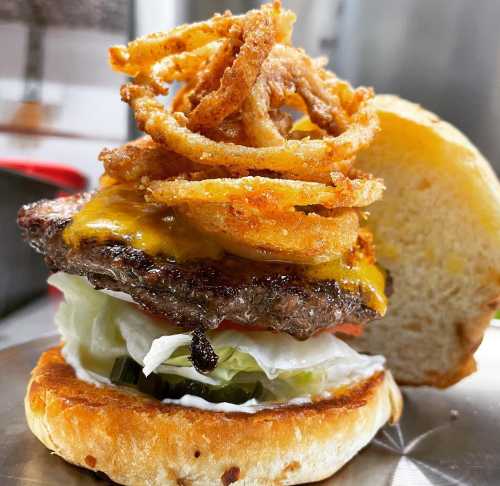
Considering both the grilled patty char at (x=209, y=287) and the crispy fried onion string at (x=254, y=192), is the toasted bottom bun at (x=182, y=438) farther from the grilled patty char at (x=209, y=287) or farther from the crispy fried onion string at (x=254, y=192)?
the crispy fried onion string at (x=254, y=192)

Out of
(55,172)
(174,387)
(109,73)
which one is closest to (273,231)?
(174,387)

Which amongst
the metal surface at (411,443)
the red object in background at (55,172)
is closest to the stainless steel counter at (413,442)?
the metal surface at (411,443)

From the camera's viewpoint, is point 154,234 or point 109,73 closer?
point 154,234

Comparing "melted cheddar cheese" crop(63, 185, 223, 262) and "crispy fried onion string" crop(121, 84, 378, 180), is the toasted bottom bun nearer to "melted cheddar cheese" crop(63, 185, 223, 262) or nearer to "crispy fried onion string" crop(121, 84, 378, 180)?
"melted cheddar cheese" crop(63, 185, 223, 262)

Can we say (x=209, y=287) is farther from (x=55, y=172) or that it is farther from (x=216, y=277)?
(x=55, y=172)

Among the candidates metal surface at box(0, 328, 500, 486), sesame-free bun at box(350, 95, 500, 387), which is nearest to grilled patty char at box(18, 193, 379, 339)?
metal surface at box(0, 328, 500, 486)

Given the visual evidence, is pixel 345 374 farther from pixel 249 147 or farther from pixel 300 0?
pixel 300 0
